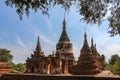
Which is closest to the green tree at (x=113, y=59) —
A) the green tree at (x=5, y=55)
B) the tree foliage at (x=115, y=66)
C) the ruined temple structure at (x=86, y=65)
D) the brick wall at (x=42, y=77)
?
the tree foliage at (x=115, y=66)

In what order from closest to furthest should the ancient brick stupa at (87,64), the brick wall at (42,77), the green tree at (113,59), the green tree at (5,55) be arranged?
1. the brick wall at (42,77)
2. the ancient brick stupa at (87,64)
3. the green tree at (5,55)
4. the green tree at (113,59)

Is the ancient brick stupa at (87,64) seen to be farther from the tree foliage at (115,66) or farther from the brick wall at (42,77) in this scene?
the brick wall at (42,77)

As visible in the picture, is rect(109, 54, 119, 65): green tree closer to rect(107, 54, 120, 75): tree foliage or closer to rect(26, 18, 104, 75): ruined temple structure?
rect(107, 54, 120, 75): tree foliage

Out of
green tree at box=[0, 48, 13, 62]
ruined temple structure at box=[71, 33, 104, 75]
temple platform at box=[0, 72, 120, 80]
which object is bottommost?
temple platform at box=[0, 72, 120, 80]

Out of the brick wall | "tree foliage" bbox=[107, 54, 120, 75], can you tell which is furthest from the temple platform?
"tree foliage" bbox=[107, 54, 120, 75]

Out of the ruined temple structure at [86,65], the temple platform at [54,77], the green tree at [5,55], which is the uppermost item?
the green tree at [5,55]

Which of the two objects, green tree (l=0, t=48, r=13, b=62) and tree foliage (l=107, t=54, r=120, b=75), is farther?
green tree (l=0, t=48, r=13, b=62)

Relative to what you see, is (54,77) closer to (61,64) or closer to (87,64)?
(87,64)

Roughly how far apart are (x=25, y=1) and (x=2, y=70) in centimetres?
1399

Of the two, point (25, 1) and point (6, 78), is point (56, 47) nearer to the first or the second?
point (6, 78)

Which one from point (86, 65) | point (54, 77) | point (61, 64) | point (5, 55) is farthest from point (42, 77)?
point (5, 55)

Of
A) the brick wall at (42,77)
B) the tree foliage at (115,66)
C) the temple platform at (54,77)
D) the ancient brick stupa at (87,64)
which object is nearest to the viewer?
the temple platform at (54,77)

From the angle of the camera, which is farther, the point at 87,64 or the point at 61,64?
the point at 61,64

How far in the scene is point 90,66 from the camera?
32.9 metres
